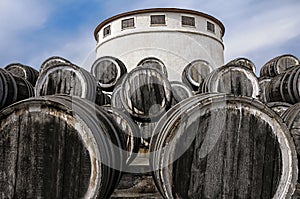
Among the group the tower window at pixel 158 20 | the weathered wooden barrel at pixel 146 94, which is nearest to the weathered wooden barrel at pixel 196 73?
the weathered wooden barrel at pixel 146 94

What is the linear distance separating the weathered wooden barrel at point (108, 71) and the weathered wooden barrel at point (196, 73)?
143 centimetres

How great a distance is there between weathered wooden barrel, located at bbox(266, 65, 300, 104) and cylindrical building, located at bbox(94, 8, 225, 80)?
7920 millimetres

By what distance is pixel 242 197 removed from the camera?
2.26m

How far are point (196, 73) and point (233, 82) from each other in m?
2.67

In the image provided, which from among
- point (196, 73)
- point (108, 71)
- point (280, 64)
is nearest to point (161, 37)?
point (280, 64)

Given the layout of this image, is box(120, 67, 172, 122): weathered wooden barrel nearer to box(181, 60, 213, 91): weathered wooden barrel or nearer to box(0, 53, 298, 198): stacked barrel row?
box(0, 53, 298, 198): stacked barrel row

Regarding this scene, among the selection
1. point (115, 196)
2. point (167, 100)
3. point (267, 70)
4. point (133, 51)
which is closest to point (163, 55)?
point (133, 51)

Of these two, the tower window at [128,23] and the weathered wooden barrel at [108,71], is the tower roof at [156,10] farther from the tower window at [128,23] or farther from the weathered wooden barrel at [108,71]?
the weathered wooden barrel at [108,71]

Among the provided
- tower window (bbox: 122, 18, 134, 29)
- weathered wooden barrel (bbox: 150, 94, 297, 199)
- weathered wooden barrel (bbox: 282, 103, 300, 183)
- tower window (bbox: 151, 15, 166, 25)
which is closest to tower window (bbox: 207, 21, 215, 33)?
tower window (bbox: 151, 15, 166, 25)

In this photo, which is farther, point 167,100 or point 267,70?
point 267,70

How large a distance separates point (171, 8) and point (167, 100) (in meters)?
11.0

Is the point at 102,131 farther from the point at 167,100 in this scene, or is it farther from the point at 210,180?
the point at 167,100

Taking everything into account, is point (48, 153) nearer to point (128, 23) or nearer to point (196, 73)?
point (196, 73)

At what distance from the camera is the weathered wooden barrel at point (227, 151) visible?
7.25 ft
